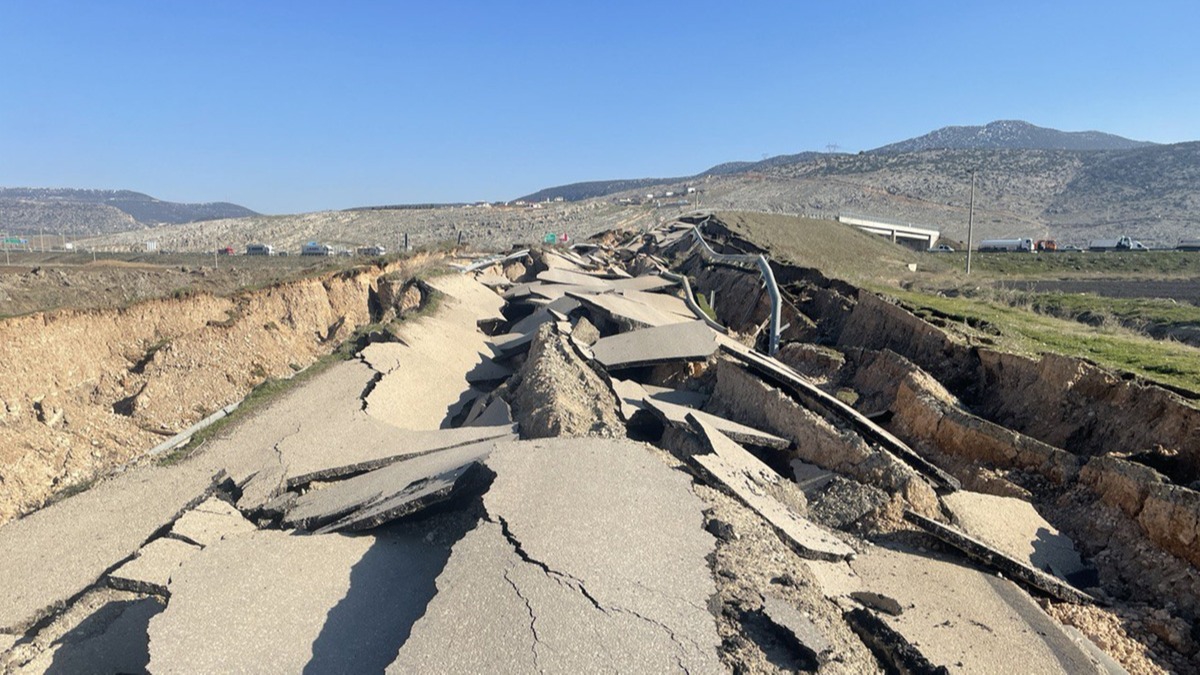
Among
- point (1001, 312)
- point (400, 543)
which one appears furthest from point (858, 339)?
point (400, 543)

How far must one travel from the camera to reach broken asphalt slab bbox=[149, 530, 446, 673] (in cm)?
408

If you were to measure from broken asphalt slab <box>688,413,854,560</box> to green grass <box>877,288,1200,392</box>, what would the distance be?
4.89 m

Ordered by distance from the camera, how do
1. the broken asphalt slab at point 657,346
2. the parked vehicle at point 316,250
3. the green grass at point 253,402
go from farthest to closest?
the parked vehicle at point 316,250 < the broken asphalt slab at point 657,346 < the green grass at point 253,402

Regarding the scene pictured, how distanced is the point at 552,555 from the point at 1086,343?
9934 millimetres

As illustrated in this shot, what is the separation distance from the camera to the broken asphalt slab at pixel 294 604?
13.4ft

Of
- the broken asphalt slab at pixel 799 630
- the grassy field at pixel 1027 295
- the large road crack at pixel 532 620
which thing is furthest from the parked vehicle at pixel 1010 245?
the large road crack at pixel 532 620

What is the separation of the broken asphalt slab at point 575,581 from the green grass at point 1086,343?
6.58m

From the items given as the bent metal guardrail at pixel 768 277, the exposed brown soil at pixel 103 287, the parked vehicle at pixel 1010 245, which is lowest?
the parked vehicle at pixel 1010 245

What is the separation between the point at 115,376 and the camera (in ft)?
37.9

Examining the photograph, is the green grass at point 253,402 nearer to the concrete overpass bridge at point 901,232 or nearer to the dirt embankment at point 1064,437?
the dirt embankment at point 1064,437

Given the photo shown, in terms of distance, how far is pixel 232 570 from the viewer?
4992 mm

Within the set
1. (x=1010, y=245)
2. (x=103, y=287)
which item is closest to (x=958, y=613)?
(x=103, y=287)

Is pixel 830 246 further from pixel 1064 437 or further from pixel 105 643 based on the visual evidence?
pixel 105 643

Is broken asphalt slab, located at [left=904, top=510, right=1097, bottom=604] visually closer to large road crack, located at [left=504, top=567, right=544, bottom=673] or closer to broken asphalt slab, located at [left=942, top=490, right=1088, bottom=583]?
broken asphalt slab, located at [left=942, top=490, right=1088, bottom=583]
